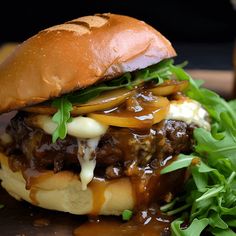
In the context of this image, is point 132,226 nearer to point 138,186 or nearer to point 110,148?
point 138,186

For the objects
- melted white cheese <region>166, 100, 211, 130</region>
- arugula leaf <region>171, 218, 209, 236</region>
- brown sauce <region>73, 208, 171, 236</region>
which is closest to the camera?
arugula leaf <region>171, 218, 209, 236</region>

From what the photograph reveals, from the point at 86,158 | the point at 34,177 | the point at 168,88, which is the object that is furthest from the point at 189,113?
the point at 34,177

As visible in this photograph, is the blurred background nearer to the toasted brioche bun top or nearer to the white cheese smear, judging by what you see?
the toasted brioche bun top

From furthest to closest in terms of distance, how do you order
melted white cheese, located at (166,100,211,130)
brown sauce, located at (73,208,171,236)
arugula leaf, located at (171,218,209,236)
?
1. melted white cheese, located at (166,100,211,130)
2. brown sauce, located at (73,208,171,236)
3. arugula leaf, located at (171,218,209,236)

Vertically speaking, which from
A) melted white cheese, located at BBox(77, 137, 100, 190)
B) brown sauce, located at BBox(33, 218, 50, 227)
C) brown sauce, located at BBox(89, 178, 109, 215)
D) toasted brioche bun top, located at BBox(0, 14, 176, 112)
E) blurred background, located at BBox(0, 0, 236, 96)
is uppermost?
toasted brioche bun top, located at BBox(0, 14, 176, 112)

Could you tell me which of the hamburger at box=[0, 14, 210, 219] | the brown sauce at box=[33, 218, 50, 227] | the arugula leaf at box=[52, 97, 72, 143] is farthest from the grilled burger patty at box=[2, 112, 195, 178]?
the brown sauce at box=[33, 218, 50, 227]
